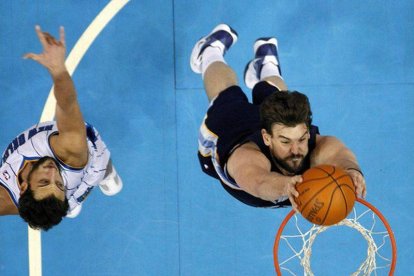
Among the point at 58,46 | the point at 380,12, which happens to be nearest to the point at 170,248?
the point at 58,46

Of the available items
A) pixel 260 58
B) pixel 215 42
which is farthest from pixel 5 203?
pixel 260 58

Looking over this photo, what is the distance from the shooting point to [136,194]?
5.38 metres

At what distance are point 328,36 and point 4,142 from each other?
3553mm

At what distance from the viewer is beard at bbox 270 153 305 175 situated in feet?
11.4

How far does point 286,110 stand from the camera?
11.1ft

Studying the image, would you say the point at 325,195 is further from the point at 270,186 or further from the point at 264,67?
the point at 264,67

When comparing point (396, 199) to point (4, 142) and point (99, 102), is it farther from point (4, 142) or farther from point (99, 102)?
point (4, 142)

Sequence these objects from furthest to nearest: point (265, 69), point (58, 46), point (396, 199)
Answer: point (396, 199) → point (265, 69) → point (58, 46)

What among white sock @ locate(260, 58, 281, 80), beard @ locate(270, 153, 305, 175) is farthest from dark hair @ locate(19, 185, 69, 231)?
white sock @ locate(260, 58, 281, 80)

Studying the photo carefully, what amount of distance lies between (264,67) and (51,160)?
7.25 ft

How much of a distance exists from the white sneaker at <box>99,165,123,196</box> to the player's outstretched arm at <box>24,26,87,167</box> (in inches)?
39.8

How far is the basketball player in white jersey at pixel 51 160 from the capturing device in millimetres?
3369

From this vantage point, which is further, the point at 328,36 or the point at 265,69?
the point at 328,36

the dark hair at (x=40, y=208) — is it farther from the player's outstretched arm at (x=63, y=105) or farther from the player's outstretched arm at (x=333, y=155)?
the player's outstretched arm at (x=333, y=155)
